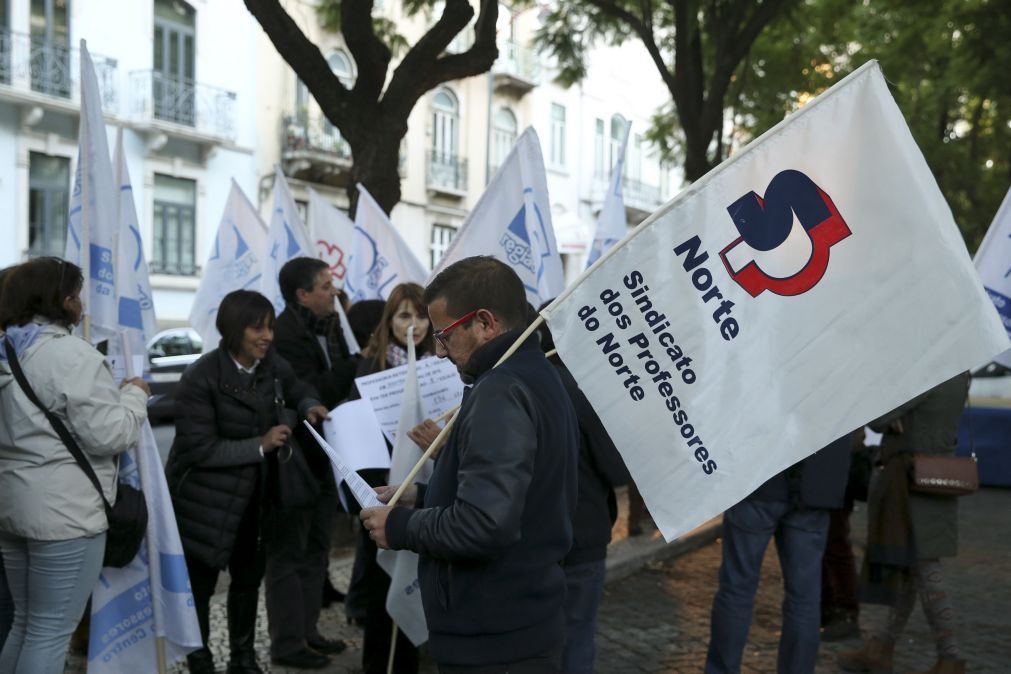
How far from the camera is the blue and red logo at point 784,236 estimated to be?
276cm

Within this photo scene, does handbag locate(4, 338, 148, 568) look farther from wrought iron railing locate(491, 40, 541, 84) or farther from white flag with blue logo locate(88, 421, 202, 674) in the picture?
wrought iron railing locate(491, 40, 541, 84)

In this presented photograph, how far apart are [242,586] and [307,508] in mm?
464

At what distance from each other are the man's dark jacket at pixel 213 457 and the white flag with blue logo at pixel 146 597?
0.21 metres

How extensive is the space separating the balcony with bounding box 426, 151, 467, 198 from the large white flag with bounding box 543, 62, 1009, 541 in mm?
27101

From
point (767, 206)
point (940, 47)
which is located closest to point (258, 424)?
point (767, 206)

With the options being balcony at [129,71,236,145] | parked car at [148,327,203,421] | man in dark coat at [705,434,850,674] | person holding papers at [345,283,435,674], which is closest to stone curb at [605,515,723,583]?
person holding papers at [345,283,435,674]

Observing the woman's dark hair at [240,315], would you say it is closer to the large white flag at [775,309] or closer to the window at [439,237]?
the large white flag at [775,309]

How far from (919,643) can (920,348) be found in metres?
3.46

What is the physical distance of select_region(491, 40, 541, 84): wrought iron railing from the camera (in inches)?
1256

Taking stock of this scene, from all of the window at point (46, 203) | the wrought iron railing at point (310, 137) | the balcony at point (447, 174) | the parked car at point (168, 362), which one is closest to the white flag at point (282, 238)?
the parked car at point (168, 362)

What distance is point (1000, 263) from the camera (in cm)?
530

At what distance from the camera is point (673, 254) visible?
9.39 ft

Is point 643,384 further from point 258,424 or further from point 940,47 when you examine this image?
point 940,47

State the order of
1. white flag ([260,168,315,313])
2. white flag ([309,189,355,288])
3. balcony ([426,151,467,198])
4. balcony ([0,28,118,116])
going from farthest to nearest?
1. balcony ([426,151,467,198])
2. balcony ([0,28,118,116])
3. white flag ([309,189,355,288])
4. white flag ([260,168,315,313])
